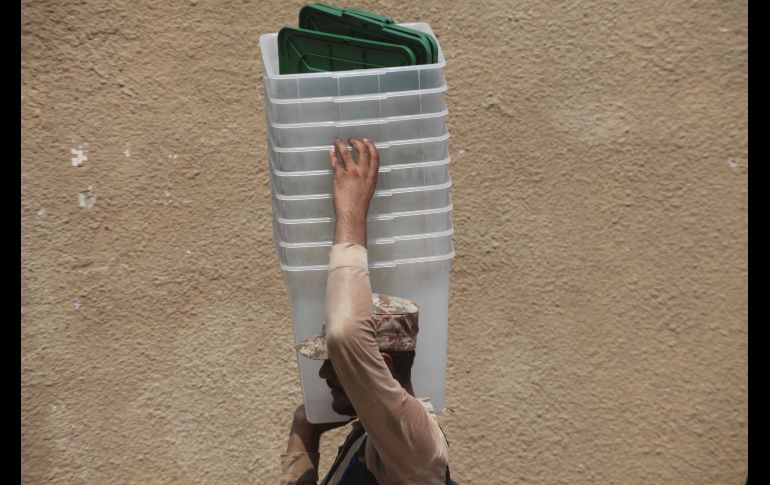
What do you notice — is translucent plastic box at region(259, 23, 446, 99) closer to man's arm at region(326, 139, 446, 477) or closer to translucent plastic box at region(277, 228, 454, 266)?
man's arm at region(326, 139, 446, 477)

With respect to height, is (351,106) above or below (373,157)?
above

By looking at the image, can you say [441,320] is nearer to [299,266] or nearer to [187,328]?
[299,266]

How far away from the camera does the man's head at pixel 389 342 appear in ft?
6.49

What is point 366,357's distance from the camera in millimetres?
1795

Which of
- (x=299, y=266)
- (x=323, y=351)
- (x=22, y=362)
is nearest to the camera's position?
(x=323, y=351)

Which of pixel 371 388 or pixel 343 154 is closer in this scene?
pixel 371 388

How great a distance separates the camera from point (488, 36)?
338 cm

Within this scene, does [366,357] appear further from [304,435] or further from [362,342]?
[304,435]

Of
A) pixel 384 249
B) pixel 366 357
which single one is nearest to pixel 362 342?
pixel 366 357

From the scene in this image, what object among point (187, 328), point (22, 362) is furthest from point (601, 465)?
point (22, 362)

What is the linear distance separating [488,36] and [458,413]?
1438 mm

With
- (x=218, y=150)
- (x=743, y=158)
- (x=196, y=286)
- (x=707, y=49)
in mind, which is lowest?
(x=196, y=286)

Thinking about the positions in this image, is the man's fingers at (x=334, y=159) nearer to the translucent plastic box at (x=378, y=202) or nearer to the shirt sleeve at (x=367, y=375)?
the translucent plastic box at (x=378, y=202)

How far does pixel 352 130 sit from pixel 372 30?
0.78ft
